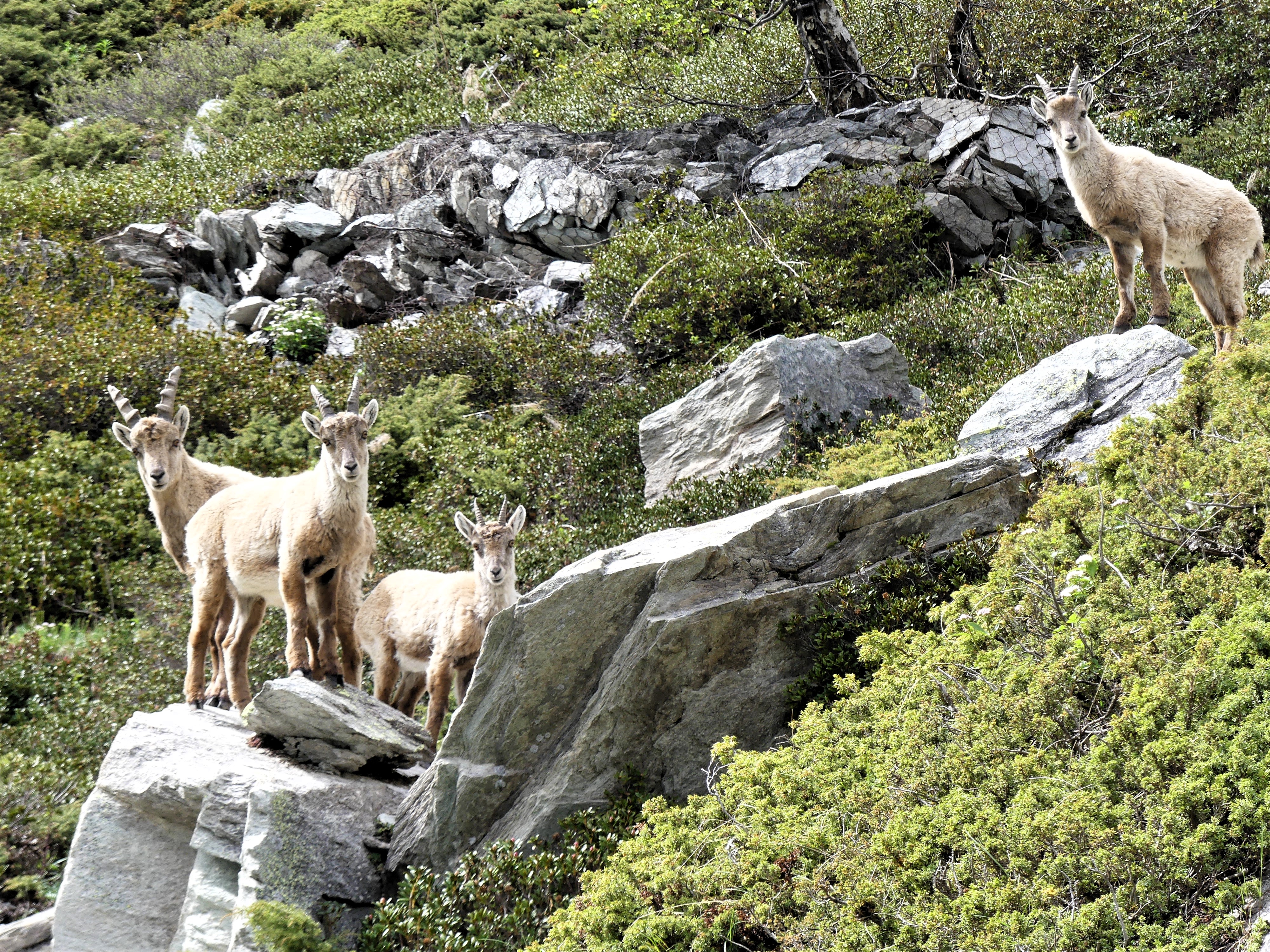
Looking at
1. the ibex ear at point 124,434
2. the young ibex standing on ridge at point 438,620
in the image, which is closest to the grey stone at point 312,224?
the ibex ear at point 124,434

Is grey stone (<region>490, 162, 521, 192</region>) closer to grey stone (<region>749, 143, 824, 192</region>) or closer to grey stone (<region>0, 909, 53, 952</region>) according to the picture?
grey stone (<region>749, 143, 824, 192</region>)

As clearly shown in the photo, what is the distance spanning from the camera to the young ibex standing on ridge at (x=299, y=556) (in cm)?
743

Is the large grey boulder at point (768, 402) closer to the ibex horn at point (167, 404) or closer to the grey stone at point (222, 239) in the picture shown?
the ibex horn at point (167, 404)

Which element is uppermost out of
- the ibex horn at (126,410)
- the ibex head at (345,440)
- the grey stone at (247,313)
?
the ibex head at (345,440)

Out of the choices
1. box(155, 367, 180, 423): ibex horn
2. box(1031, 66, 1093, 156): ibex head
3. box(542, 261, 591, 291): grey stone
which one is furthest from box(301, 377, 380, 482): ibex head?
box(542, 261, 591, 291): grey stone

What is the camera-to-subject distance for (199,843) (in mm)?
6562

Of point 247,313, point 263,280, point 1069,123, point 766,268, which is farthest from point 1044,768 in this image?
point 263,280

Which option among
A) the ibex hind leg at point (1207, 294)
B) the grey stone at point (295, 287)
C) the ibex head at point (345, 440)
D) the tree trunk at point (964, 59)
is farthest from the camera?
the grey stone at point (295, 287)

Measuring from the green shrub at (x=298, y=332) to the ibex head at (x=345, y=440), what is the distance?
10227 mm

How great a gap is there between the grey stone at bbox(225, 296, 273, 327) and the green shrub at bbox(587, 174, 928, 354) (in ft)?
21.4

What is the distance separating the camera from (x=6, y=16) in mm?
34750

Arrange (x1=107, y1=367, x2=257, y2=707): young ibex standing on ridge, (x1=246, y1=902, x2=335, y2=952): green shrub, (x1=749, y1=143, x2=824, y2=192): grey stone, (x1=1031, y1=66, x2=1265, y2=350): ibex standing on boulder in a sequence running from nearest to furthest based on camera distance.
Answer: (x1=246, y1=902, x2=335, y2=952): green shrub → (x1=107, y1=367, x2=257, y2=707): young ibex standing on ridge → (x1=1031, y1=66, x2=1265, y2=350): ibex standing on boulder → (x1=749, y1=143, x2=824, y2=192): grey stone

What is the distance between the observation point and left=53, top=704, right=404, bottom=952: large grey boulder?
247 inches

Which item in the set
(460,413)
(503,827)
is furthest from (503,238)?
(503,827)
